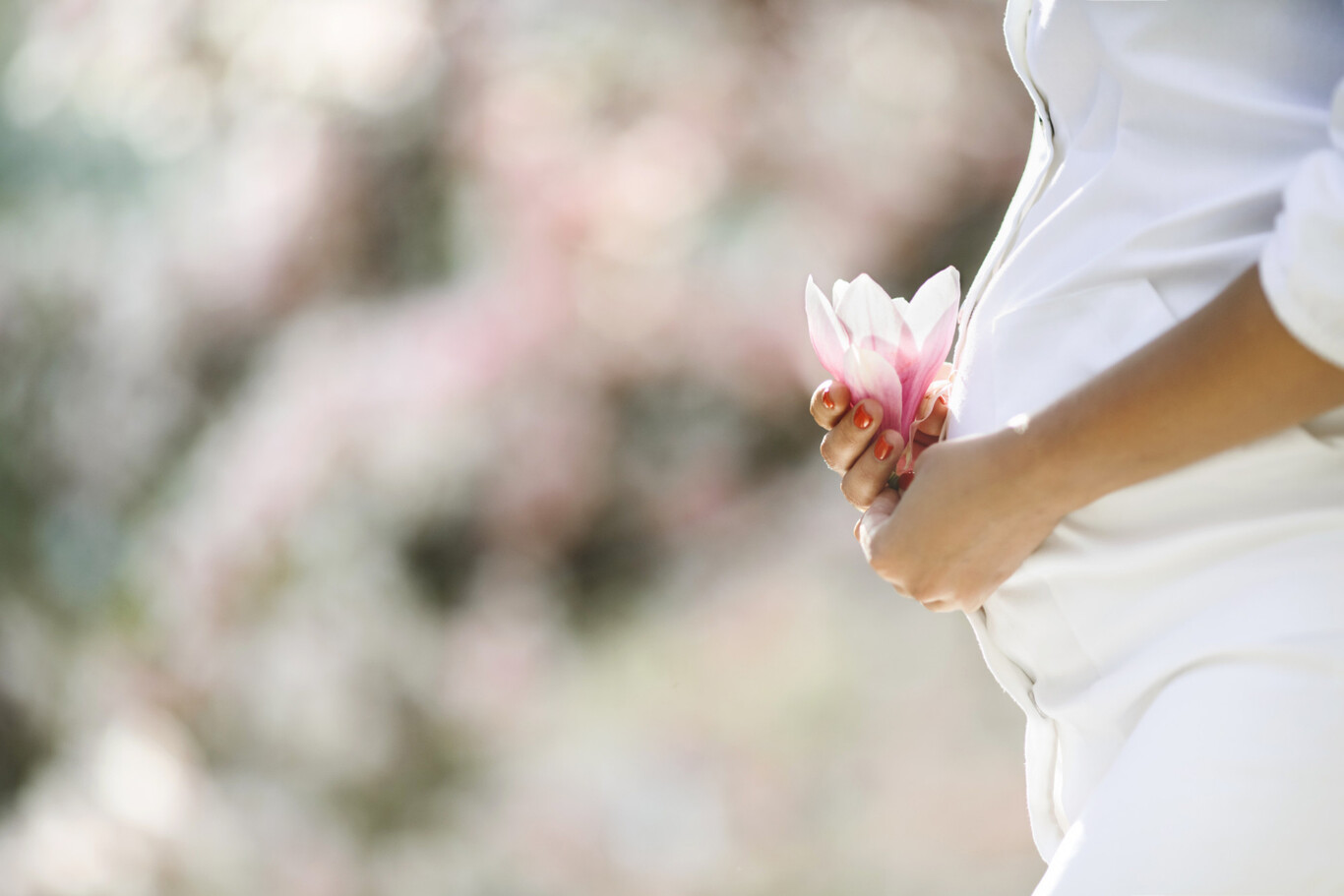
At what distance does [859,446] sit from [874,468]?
0.02m

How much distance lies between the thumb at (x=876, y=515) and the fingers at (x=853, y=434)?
1.3 inches

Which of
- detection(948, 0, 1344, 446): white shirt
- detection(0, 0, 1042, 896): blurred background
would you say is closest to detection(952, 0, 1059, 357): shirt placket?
detection(948, 0, 1344, 446): white shirt

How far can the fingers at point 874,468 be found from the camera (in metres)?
0.74

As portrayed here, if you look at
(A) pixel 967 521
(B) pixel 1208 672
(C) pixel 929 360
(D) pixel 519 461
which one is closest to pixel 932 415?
(C) pixel 929 360

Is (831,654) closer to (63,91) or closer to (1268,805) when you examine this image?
(1268,805)

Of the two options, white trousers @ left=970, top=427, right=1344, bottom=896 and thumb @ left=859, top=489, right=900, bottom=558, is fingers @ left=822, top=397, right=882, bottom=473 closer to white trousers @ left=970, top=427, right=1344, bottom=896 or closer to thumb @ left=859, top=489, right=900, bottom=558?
thumb @ left=859, top=489, right=900, bottom=558

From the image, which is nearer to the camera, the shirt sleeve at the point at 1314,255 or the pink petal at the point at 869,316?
the shirt sleeve at the point at 1314,255

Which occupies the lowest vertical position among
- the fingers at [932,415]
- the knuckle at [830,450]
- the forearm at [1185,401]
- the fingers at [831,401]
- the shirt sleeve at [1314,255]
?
the fingers at [932,415]

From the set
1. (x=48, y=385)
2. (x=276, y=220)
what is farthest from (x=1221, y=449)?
(x=48, y=385)

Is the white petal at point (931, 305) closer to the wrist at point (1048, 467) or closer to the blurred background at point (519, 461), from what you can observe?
the wrist at point (1048, 467)

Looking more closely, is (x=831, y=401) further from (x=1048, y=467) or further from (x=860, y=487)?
(x=1048, y=467)

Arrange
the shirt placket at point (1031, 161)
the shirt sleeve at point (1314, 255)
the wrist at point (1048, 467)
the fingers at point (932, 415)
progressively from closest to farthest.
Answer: the shirt sleeve at point (1314, 255), the wrist at point (1048, 467), the shirt placket at point (1031, 161), the fingers at point (932, 415)

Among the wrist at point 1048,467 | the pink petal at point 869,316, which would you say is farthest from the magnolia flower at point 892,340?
the wrist at point 1048,467

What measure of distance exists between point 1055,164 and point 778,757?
1343mm
